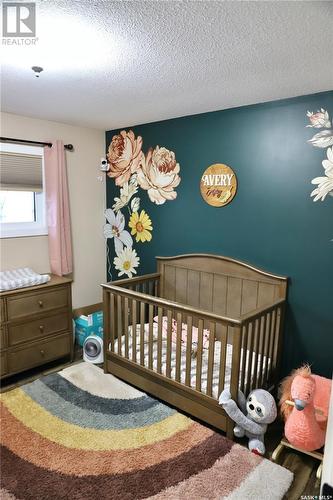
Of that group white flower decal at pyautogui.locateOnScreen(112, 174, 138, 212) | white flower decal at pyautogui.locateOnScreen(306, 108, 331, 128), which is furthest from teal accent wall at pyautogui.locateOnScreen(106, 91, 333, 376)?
white flower decal at pyautogui.locateOnScreen(112, 174, 138, 212)

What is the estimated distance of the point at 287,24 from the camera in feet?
4.51

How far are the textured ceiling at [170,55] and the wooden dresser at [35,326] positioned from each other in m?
1.57

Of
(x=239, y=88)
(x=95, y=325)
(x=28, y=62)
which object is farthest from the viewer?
(x=95, y=325)

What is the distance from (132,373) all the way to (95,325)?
885 millimetres

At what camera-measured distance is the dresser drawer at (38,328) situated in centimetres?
275

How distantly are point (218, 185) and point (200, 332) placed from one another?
1.29m

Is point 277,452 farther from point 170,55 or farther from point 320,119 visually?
point 170,55

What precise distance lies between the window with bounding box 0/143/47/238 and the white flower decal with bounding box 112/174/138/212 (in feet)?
2.55

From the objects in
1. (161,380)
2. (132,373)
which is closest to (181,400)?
(161,380)

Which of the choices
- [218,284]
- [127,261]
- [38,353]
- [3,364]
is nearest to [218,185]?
[218,284]

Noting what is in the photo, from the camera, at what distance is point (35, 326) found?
113 inches

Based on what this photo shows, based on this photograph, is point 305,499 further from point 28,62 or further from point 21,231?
point 21,231

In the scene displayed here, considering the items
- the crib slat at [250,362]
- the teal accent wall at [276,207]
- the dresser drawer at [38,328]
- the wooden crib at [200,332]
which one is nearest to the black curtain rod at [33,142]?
the teal accent wall at [276,207]

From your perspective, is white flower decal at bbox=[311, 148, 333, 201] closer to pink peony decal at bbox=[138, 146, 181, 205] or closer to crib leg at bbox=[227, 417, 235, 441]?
pink peony decal at bbox=[138, 146, 181, 205]
